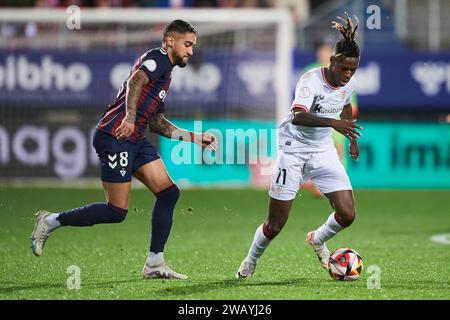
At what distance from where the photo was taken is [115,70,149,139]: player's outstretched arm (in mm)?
7590

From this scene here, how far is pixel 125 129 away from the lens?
24.9 ft

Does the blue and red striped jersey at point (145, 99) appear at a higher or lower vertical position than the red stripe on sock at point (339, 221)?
higher

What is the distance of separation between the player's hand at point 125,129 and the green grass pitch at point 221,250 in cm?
113

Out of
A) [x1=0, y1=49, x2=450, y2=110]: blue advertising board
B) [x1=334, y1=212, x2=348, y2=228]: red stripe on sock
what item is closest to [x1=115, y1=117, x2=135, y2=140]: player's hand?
[x1=334, y1=212, x2=348, y2=228]: red stripe on sock

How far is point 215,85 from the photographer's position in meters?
17.8

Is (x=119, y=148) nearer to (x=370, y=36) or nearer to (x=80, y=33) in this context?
(x=80, y=33)

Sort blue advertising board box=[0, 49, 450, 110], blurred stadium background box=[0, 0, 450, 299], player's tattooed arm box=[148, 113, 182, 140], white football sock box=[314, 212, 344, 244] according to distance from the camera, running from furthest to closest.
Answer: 1. blue advertising board box=[0, 49, 450, 110]
2. blurred stadium background box=[0, 0, 450, 299]
3. player's tattooed arm box=[148, 113, 182, 140]
4. white football sock box=[314, 212, 344, 244]

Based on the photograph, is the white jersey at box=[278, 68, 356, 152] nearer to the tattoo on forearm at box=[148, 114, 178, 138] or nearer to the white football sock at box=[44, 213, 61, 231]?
the tattoo on forearm at box=[148, 114, 178, 138]

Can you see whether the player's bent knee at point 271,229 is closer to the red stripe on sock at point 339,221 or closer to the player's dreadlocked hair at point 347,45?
the red stripe on sock at point 339,221

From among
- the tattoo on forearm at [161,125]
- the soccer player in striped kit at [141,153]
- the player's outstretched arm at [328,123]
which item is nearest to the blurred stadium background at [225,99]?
the tattoo on forearm at [161,125]

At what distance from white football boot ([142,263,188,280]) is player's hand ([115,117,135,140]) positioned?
113cm

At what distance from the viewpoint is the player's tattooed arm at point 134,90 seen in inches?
302
